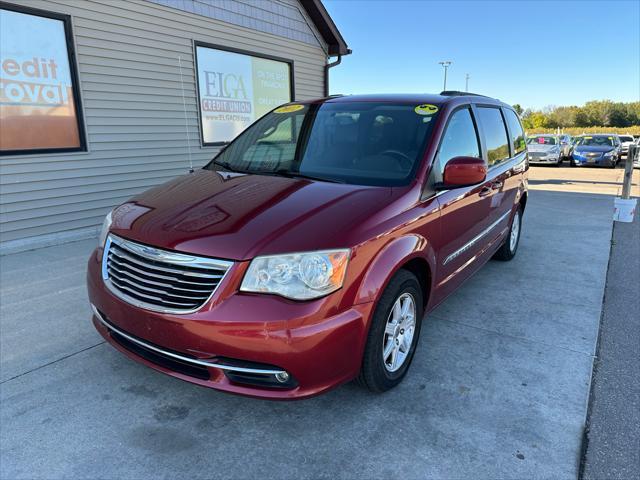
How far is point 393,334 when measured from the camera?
2625 millimetres

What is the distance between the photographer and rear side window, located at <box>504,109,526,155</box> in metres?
4.92

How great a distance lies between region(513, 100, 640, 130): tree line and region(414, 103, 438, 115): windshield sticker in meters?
75.2

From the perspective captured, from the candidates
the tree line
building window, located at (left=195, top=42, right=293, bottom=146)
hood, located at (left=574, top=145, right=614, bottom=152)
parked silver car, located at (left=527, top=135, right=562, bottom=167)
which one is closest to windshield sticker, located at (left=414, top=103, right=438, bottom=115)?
building window, located at (left=195, top=42, right=293, bottom=146)

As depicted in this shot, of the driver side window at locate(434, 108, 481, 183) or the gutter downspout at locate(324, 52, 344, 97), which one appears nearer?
the driver side window at locate(434, 108, 481, 183)

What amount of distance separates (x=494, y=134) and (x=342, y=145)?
1779mm

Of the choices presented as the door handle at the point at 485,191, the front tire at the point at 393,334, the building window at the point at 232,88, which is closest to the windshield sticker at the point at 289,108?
the door handle at the point at 485,191

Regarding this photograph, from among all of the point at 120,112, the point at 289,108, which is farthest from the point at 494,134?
the point at 120,112

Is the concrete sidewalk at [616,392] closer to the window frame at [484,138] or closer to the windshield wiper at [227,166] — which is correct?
the window frame at [484,138]

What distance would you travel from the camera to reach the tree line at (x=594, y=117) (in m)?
71.3

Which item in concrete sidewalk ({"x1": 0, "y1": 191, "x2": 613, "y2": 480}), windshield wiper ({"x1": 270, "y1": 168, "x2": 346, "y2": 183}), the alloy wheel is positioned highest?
windshield wiper ({"x1": 270, "y1": 168, "x2": 346, "y2": 183})

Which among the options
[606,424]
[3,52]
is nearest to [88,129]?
[3,52]

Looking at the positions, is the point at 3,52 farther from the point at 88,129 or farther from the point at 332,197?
the point at 332,197

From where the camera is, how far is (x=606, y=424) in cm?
246

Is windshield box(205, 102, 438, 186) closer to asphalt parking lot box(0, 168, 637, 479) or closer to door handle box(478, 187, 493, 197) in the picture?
door handle box(478, 187, 493, 197)
